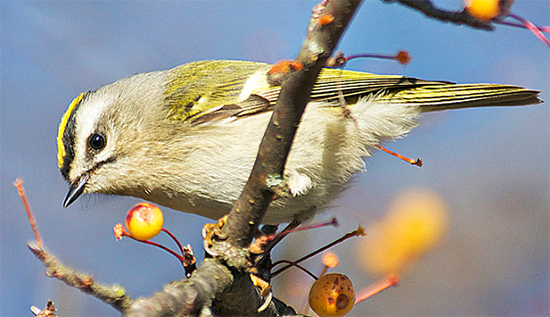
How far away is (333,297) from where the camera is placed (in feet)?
5.42

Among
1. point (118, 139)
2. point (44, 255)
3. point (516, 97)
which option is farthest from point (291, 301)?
point (44, 255)

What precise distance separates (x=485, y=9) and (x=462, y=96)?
1.27 m

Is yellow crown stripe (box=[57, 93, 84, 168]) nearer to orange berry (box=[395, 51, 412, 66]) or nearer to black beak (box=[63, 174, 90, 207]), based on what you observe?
black beak (box=[63, 174, 90, 207])

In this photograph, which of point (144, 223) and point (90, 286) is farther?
point (144, 223)

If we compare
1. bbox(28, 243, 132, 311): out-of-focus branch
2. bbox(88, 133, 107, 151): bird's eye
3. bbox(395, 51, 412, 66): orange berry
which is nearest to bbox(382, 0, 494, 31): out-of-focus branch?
bbox(395, 51, 412, 66): orange berry

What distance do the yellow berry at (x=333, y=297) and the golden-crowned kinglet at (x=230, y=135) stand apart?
1.33ft

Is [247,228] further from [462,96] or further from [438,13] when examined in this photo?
[462,96]

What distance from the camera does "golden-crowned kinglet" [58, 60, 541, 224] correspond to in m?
2.05

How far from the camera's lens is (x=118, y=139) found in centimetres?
224

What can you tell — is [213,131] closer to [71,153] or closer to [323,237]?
[71,153]

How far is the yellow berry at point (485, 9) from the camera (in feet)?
3.25

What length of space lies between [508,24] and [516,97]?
127 cm

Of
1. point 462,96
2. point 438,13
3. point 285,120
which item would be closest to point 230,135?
point 285,120

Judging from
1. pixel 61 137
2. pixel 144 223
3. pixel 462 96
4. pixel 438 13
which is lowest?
pixel 144 223
